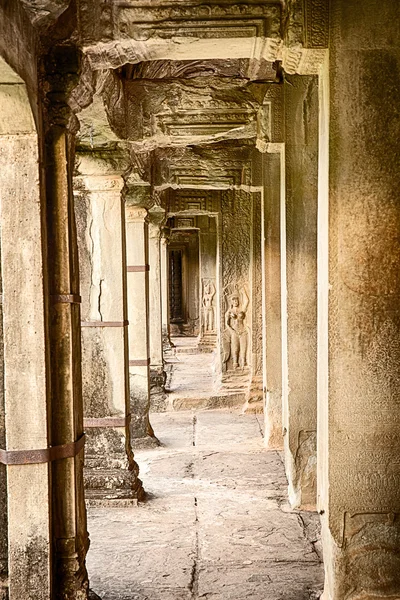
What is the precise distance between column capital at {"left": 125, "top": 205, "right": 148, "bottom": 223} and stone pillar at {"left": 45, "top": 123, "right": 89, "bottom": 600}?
413 cm

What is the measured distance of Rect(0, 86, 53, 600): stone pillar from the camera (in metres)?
3.34

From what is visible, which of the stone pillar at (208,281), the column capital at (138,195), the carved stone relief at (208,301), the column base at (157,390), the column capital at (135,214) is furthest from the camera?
the carved stone relief at (208,301)

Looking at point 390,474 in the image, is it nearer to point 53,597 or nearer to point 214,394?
point 53,597

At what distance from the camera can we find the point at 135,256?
7742 mm

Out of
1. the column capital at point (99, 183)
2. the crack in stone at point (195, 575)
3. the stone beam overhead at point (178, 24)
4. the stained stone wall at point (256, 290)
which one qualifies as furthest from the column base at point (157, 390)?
the stone beam overhead at point (178, 24)

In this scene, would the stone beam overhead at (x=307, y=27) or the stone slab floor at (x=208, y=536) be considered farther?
the stone slab floor at (x=208, y=536)

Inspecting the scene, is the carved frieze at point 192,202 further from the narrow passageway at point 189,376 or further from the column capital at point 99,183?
the column capital at point 99,183

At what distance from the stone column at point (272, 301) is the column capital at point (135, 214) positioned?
57.5 inches

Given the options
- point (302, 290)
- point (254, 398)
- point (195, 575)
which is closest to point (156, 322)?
point (254, 398)

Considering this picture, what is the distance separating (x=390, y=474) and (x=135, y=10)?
9.30ft

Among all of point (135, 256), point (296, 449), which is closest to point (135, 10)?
point (296, 449)

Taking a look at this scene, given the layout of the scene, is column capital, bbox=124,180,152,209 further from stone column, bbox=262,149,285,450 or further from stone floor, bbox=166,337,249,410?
stone floor, bbox=166,337,249,410

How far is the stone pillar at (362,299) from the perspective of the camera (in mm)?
3375

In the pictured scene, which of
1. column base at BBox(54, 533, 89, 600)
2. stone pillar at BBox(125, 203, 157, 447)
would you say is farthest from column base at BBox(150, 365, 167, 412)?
column base at BBox(54, 533, 89, 600)
